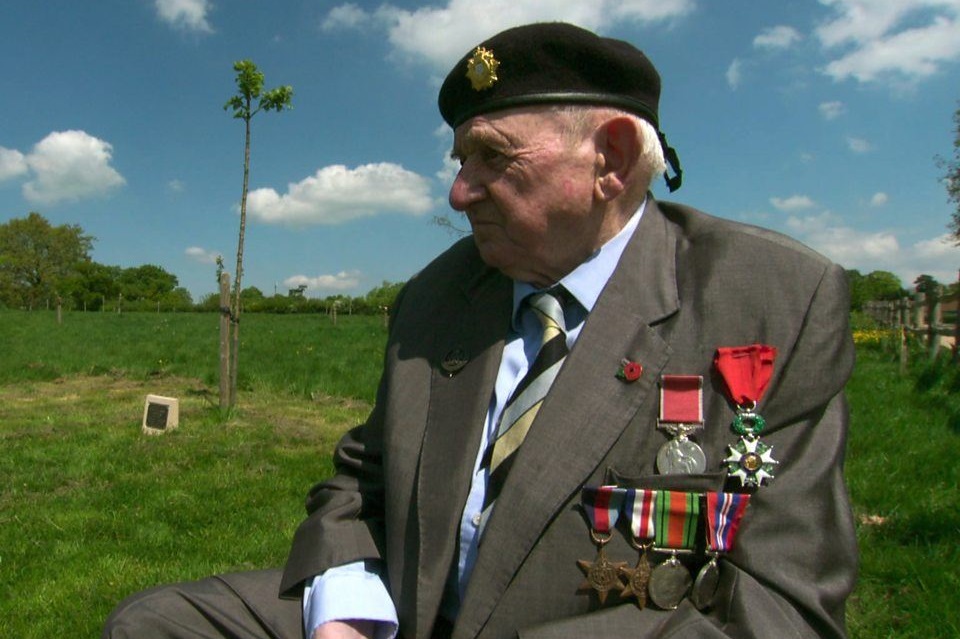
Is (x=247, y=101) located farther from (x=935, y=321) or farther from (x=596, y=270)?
(x=935, y=321)

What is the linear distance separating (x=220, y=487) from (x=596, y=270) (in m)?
5.01

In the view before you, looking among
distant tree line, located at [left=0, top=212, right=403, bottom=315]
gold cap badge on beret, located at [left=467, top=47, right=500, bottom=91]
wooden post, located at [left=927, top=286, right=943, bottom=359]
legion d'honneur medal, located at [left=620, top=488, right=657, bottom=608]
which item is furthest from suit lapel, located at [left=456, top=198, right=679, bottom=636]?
distant tree line, located at [left=0, top=212, right=403, bottom=315]

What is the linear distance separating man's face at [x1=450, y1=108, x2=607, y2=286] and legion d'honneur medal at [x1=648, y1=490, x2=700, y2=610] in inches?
24.6

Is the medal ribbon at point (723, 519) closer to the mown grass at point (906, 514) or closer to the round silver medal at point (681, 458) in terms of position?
the round silver medal at point (681, 458)

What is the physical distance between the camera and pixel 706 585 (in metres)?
1.52

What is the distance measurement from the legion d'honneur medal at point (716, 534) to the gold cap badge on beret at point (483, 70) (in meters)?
1.04

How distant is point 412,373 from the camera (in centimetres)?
202

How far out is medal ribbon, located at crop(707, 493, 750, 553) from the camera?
4.91ft

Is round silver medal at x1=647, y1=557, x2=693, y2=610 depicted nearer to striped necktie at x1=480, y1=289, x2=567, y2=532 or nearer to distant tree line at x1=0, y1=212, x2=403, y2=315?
striped necktie at x1=480, y1=289, x2=567, y2=532

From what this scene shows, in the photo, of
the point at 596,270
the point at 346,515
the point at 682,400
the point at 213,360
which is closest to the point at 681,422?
the point at 682,400

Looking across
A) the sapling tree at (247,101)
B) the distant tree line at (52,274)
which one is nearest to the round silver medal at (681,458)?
the sapling tree at (247,101)

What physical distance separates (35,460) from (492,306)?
641cm

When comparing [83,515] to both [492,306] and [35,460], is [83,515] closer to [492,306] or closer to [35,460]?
[35,460]

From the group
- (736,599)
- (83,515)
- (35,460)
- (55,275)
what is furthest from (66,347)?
(55,275)
